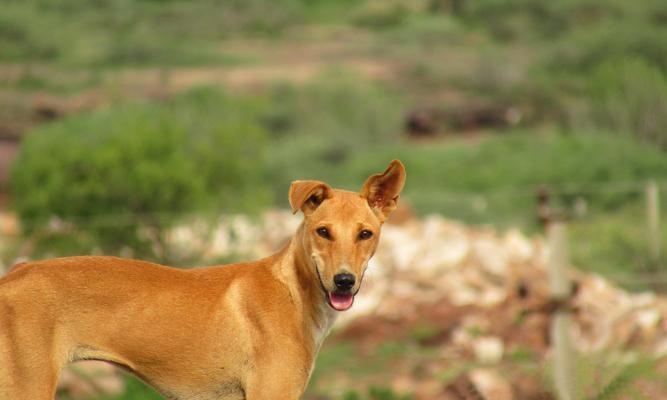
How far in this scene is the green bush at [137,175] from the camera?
2017 cm

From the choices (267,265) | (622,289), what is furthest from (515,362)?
(267,265)

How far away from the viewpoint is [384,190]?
5.27 metres

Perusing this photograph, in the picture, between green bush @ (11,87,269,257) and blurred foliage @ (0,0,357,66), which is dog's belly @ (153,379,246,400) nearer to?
green bush @ (11,87,269,257)

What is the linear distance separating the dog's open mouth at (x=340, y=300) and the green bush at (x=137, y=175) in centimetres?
1438

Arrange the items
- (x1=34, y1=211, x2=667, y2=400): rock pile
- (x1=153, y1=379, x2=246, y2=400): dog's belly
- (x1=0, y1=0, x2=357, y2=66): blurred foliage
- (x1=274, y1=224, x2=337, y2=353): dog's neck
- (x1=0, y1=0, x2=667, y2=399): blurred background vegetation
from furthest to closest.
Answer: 1. (x1=0, y1=0, x2=357, y2=66): blurred foliage
2. (x1=0, y1=0, x2=667, y2=399): blurred background vegetation
3. (x1=34, y1=211, x2=667, y2=400): rock pile
4. (x1=274, y1=224, x2=337, y2=353): dog's neck
5. (x1=153, y1=379, x2=246, y2=400): dog's belly

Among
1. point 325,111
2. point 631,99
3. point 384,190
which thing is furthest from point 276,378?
point 325,111

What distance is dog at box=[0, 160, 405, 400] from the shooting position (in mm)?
4531

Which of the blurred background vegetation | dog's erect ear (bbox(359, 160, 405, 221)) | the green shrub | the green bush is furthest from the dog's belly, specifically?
the green shrub

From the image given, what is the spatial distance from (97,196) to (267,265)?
51.6 feet

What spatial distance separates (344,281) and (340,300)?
0.09m

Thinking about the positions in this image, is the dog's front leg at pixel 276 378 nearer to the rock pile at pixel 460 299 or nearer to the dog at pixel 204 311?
the dog at pixel 204 311

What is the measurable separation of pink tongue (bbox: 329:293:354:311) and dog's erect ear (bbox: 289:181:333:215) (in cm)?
36

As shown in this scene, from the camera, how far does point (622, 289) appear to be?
770 inches

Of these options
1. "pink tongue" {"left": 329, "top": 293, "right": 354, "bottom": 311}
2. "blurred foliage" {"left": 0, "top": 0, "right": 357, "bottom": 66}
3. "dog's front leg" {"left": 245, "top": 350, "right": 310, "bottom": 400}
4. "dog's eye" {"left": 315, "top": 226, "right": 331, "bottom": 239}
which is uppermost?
"blurred foliage" {"left": 0, "top": 0, "right": 357, "bottom": 66}
